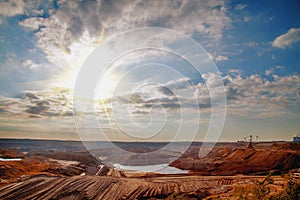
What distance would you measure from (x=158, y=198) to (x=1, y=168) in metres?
27.0

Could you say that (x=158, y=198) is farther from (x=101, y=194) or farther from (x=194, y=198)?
(x=101, y=194)

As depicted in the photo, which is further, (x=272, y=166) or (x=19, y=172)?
(x=272, y=166)

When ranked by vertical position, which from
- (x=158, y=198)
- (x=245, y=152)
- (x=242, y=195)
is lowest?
(x=158, y=198)

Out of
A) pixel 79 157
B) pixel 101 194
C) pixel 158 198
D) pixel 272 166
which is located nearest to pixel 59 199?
pixel 101 194

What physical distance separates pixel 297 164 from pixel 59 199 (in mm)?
49383

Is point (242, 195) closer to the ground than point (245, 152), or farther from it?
closer to the ground

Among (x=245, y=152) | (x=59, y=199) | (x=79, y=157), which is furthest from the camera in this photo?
(x=79, y=157)

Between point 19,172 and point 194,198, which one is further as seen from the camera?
point 19,172

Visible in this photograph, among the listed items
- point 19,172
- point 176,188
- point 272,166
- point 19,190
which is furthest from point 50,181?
point 272,166

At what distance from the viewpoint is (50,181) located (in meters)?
33.0

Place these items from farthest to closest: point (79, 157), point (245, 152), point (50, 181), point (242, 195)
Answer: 1. point (79, 157)
2. point (245, 152)
3. point (50, 181)
4. point (242, 195)

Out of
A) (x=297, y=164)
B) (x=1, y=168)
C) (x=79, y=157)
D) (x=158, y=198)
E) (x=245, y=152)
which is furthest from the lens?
(x=79, y=157)

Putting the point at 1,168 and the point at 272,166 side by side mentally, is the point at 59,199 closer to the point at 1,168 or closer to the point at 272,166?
the point at 1,168

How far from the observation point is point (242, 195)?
16719 mm
